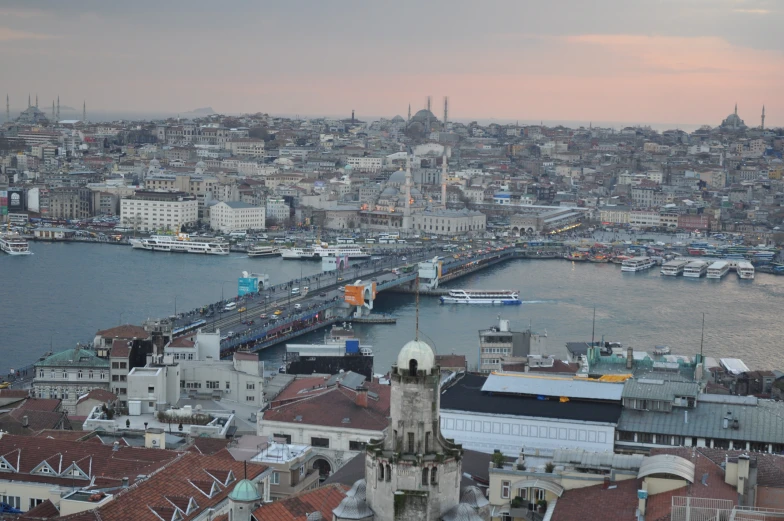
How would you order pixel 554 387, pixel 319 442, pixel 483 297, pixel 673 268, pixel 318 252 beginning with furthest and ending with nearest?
pixel 318 252 → pixel 673 268 → pixel 483 297 → pixel 319 442 → pixel 554 387

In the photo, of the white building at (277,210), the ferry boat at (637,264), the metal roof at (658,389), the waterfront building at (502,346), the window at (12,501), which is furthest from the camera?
the white building at (277,210)

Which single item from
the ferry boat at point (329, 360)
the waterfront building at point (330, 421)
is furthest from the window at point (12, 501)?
the ferry boat at point (329, 360)

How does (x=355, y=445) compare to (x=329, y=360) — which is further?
(x=329, y=360)

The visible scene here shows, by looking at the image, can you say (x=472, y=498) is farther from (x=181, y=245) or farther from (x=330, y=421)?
(x=181, y=245)

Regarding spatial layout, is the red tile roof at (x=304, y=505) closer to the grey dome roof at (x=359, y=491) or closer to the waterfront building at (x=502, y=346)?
the grey dome roof at (x=359, y=491)

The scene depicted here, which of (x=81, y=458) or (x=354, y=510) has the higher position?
(x=354, y=510)

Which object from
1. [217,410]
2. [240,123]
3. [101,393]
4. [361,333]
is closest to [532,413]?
[217,410]

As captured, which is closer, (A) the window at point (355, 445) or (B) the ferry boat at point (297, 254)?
(A) the window at point (355, 445)

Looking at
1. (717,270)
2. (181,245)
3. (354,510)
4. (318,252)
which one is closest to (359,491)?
(354,510)

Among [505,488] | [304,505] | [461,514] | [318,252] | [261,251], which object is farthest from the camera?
[261,251]
